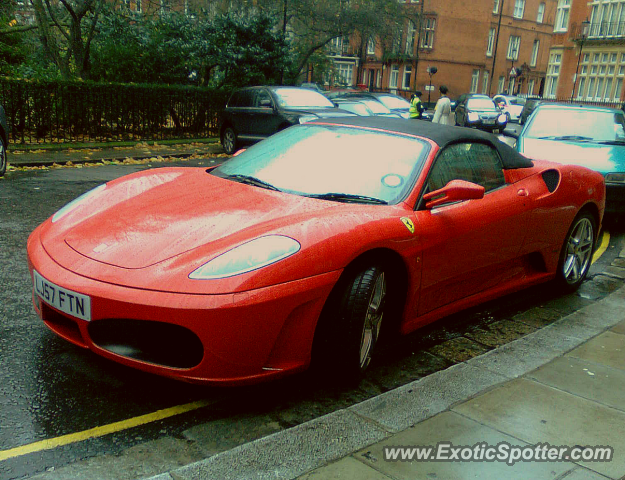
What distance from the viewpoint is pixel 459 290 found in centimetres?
408

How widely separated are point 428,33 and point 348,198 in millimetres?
55562

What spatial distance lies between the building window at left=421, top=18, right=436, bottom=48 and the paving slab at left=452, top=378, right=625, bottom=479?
55715mm

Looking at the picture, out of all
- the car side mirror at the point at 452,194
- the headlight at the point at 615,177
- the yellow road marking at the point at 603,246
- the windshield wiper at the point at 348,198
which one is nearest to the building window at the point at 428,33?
the yellow road marking at the point at 603,246

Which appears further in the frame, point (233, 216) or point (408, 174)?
point (408, 174)

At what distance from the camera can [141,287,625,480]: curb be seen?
242 cm

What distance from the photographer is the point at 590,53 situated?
159 feet

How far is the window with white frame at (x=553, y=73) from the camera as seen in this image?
50469 mm

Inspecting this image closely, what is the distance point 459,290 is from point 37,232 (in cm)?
257

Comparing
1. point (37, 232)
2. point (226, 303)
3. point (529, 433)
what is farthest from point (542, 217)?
point (37, 232)

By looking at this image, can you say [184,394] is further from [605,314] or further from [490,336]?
[605,314]

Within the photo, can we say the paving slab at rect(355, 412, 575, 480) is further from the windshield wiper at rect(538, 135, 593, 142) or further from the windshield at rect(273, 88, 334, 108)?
the windshield at rect(273, 88, 334, 108)

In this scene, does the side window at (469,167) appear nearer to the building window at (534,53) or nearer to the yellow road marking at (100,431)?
the yellow road marking at (100,431)

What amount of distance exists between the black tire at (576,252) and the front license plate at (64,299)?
3769 millimetres

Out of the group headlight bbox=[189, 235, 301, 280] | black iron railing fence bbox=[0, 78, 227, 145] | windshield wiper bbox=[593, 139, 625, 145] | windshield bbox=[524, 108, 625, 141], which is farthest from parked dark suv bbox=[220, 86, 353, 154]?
headlight bbox=[189, 235, 301, 280]
